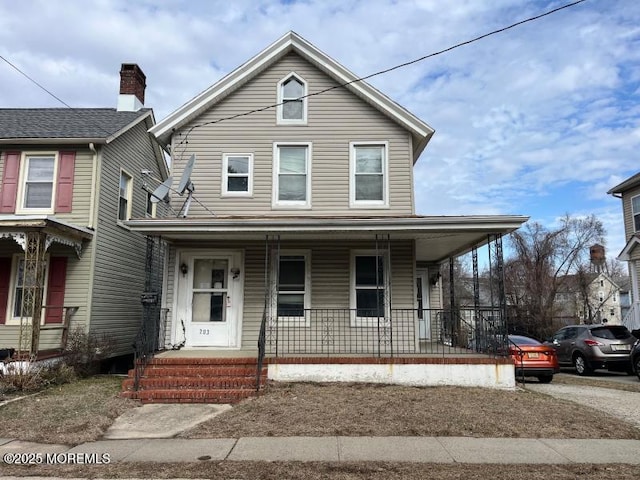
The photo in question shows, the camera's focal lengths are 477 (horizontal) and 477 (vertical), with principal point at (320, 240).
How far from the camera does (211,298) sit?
10836mm

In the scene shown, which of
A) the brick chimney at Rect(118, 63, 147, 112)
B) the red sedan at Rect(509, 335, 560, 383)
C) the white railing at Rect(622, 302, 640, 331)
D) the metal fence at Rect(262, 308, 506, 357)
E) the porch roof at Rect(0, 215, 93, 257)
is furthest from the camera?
the white railing at Rect(622, 302, 640, 331)

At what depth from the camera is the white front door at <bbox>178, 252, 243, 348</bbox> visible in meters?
10.6

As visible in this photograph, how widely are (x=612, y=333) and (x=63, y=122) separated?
16.4 meters

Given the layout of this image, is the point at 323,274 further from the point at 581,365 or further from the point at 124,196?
the point at 581,365

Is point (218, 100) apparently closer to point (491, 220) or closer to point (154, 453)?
point (491, 220)

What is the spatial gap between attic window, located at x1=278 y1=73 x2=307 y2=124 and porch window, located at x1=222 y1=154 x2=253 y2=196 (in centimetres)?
135

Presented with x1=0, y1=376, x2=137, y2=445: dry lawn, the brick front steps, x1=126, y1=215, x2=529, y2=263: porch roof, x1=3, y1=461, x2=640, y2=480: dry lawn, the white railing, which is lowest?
x1=3, y1=461, x2=640, y2=480: dry lawn

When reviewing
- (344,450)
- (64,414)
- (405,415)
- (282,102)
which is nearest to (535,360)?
(405,415)

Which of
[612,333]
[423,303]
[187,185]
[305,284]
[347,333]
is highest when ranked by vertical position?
[187,185]

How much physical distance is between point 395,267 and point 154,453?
6.60m

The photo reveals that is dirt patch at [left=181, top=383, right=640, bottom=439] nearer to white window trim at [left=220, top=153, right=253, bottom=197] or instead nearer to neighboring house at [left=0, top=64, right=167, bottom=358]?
white window trim at [left=220, top=153, right=253, bottom=197]

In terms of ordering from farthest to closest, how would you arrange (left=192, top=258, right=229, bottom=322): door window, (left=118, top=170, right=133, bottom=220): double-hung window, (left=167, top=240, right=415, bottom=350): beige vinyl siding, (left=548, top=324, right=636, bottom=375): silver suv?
(left=118, top=170, right=133, bottom=220): double-hung window < (left=548, top=324, right=636, bottom=375): silver suv < (left=192, top=258, right=229, bottom=322): door window < (left=167, top=240, right=415, bottom=350): beige vinyl siding

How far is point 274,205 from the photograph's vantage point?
36.9 feet

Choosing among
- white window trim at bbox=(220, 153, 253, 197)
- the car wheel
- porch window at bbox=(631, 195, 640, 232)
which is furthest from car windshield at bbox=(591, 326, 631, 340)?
white window trim at bbox=(220, 153, 253, 197)
